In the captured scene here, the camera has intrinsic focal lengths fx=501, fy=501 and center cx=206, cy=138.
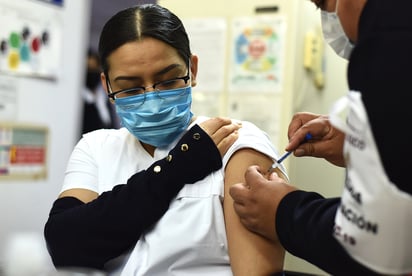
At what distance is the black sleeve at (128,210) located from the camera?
43.8 inches

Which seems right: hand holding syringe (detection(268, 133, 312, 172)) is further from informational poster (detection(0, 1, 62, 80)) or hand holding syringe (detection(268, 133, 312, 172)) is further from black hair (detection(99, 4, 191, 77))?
informational poster (detection(0, 1, 62, 80))

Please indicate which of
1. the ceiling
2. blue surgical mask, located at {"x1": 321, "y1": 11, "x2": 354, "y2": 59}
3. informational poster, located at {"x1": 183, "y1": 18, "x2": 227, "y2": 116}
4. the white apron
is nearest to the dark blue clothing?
the white apron

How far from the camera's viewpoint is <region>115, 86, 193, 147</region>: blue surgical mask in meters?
1.26

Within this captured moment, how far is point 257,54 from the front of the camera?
2.73 metres

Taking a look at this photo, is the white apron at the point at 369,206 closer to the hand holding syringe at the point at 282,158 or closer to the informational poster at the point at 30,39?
the hand holding syringe at the point at 282,158

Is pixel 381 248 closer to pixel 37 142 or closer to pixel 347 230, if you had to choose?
pixel 347 230

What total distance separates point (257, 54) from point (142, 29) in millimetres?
1560

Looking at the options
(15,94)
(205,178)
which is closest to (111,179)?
(205,178)

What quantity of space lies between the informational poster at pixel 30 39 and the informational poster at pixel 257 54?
1.00 m

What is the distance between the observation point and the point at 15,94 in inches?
103

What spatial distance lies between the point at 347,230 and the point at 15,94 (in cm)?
224

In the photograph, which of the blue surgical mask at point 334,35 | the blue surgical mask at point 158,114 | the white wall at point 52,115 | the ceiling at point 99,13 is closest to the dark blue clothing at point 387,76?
the blue surgical mask at point 334,35

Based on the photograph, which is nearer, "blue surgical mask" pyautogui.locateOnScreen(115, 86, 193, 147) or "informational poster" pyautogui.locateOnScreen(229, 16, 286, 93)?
"blue surgical mask" pyautogui.locateOnScreen(115, 86, 193, 147)

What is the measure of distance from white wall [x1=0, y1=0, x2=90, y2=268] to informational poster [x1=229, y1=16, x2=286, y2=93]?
0.91 meters
